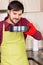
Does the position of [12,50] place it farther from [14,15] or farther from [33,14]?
[33,14]

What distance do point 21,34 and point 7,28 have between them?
109 mm

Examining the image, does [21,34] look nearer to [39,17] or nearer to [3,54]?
[3,54]

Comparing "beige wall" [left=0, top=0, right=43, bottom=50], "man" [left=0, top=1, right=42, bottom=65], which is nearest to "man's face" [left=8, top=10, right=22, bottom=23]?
"man" [left=0, top=1, right=42, bottom=65]

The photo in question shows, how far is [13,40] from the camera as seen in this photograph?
1.50 m

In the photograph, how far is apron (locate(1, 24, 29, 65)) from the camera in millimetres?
1479

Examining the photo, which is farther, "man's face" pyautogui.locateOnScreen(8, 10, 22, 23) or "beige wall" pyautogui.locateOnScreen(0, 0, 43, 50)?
"beige wall" pyautogui.locateOnScreen(0, 0, 43, 50)

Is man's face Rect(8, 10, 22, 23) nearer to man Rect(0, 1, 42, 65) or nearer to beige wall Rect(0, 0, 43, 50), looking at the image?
man Rect(0, 1, 42, 65)

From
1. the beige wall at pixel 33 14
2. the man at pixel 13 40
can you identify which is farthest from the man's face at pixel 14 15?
the beige wall at pixel 33 14

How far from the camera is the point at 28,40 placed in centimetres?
219

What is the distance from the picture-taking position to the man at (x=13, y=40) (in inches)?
58.2

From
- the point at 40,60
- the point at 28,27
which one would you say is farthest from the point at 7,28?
the point at 40,60

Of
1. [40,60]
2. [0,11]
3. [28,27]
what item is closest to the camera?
[28,27]

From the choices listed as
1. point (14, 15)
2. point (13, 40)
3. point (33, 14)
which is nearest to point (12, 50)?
point (13, 40)

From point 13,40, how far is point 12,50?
0.07 metres
